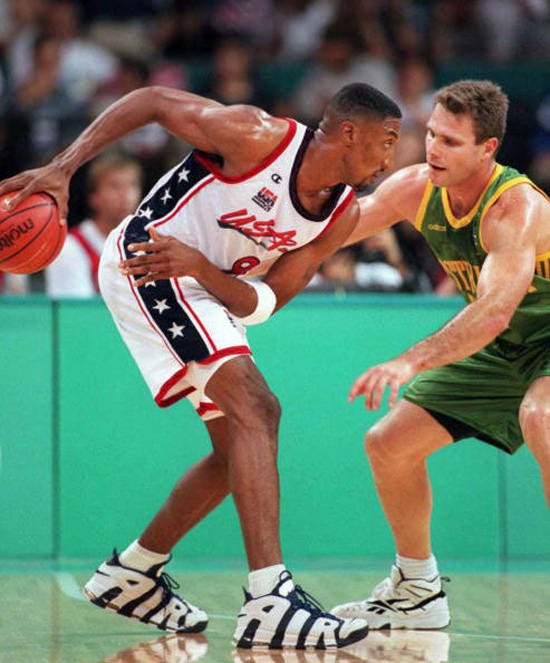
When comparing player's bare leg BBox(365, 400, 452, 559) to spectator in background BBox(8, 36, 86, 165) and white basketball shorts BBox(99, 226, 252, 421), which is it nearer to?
white basketball shorts BBox(99, 226, 252, 421)

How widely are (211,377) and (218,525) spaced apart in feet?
7.29

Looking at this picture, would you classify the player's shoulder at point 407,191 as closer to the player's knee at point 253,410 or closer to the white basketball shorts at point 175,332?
the white basketball shorts at point 175,332

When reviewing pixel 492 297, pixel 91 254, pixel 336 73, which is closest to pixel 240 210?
pixel 492 297

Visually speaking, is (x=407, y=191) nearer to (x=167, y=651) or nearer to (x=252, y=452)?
(x=252, y=452)

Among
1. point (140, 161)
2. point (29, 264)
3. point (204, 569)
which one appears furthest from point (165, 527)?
point (140, 161)

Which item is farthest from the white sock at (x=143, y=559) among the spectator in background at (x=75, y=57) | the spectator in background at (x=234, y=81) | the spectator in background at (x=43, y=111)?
the spectator in background at (x=75, y=57)

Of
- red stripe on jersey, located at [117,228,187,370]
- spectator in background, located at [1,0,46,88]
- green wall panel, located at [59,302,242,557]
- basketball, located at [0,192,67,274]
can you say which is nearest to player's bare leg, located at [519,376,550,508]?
red stripe on jersey, located at [117,228,187,370]

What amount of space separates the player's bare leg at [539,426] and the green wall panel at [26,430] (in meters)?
2.65

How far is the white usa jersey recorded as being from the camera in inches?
163

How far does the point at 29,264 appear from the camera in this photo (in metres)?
4.09

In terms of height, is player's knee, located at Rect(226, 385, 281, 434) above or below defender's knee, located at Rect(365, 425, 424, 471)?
above

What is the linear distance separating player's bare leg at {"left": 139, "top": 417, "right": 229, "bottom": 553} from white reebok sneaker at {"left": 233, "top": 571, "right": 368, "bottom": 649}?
0.54 metres

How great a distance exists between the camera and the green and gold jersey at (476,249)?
4.37 meters

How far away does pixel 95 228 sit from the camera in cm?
673
